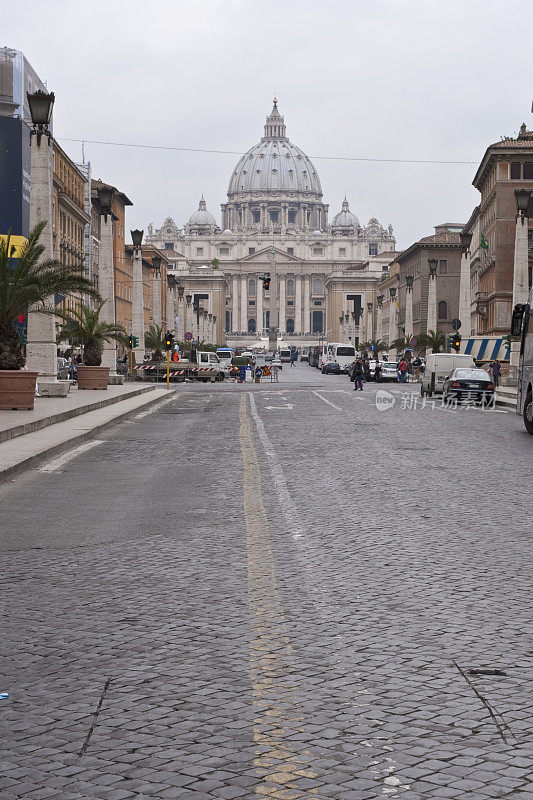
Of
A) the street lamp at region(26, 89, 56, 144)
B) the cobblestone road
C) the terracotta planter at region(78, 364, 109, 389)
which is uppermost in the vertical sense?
the street lamp at region(26, 89, 56, 144)

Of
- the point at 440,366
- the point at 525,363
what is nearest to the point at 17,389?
the point at 525,363

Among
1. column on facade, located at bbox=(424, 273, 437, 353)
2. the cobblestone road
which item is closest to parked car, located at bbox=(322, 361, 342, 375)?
column on facade, located at bbox=(424, 273, 437, 353)

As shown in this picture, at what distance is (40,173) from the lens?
96.8 feet

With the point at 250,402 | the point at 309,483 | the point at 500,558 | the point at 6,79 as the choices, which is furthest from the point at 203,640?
the point at 6,79

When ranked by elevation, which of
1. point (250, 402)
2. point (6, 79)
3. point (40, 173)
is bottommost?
point (250, 402)

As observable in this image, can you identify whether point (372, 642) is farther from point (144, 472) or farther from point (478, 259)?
point (478, 259)

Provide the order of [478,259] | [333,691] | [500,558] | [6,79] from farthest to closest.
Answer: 1. [478,259]
2. [6,79]
3. [500,558]
4. [333,691]

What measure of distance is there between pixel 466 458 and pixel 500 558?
8052 millimetres

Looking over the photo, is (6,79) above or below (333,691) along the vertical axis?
above

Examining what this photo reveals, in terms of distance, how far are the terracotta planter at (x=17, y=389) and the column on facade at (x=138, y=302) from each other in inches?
1139

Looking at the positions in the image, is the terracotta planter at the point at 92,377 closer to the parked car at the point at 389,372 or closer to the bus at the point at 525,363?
the bus at the point at 525,363

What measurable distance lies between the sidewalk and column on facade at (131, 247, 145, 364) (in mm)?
20718

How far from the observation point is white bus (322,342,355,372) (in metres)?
101

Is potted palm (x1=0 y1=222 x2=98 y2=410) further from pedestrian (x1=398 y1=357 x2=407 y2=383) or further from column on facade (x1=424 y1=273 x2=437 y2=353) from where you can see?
pedestrian (x1=398 y1=357 x2=407 y2=383)
